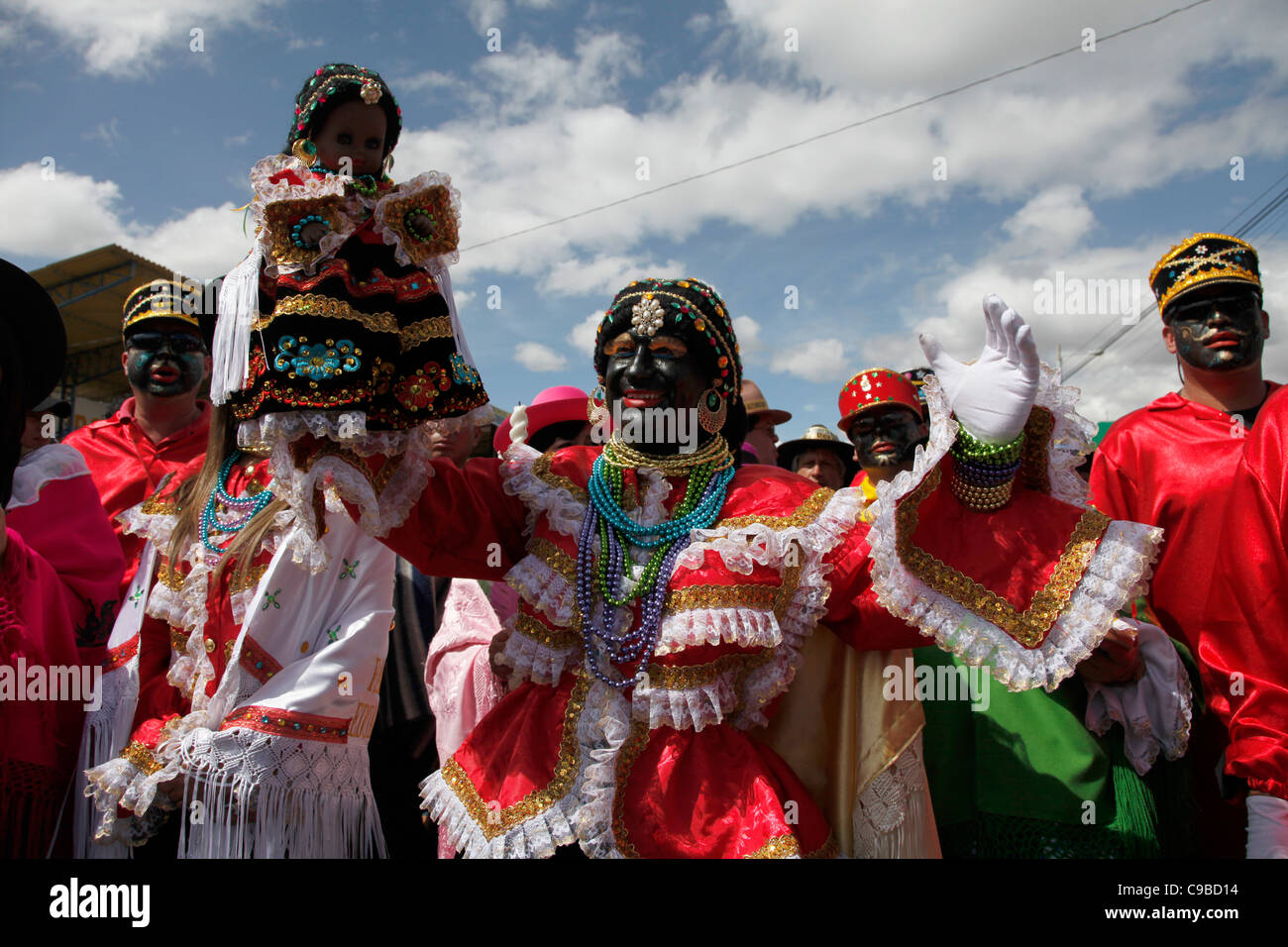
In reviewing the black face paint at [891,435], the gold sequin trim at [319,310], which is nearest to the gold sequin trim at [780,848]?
the gold sequin trim at [319,310]

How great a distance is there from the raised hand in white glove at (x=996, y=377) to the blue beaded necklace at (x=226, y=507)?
190cm

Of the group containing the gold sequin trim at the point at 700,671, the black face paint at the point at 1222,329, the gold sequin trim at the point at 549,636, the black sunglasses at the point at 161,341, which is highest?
the black sunglasses at the point at 161,341

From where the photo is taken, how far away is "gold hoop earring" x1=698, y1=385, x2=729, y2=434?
2.41m

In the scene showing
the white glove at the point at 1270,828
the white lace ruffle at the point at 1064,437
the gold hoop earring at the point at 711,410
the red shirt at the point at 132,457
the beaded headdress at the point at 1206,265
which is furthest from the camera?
the red shirt at the point at 132,457

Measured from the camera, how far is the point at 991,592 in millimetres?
2129

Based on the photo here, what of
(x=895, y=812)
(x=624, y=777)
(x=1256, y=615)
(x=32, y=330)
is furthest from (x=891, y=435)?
(x=32, y=330)

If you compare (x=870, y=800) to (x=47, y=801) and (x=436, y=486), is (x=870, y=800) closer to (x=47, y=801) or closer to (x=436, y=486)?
(x=436, y=486)

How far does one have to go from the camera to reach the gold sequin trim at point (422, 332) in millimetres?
1962

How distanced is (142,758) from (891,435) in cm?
326

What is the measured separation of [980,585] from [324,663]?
171 cm

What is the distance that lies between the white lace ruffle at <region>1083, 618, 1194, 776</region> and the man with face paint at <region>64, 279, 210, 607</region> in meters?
3.15

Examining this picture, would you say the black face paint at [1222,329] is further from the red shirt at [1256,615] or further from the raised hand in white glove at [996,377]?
the raised hand in white glove at [996,377]

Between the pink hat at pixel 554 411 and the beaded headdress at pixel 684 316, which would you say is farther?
the pink hat at pixel 554 411

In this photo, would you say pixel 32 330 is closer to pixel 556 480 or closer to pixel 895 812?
pixel 556 480
